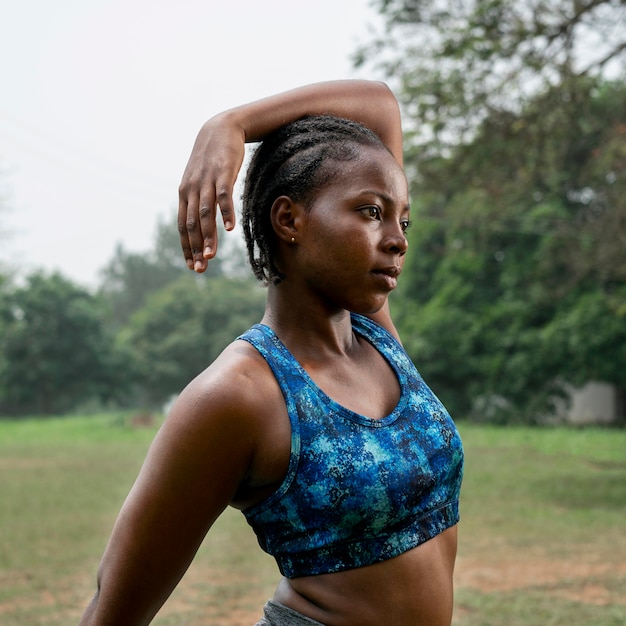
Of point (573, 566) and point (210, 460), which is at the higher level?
point (210, 460)

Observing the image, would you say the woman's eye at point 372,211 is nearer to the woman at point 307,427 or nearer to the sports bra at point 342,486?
the woman at point 307,427

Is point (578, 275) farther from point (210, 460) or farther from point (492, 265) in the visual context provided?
point (492, 265)

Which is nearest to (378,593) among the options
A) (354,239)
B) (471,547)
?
(354,239)

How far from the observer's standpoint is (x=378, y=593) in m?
1.43

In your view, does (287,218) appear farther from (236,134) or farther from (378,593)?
(378,593)

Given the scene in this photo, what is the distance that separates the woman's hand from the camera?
144 centimetres

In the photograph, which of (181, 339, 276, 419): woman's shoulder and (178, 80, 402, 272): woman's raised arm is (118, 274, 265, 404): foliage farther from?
(181, 339, 276, 419): woman's shoulder

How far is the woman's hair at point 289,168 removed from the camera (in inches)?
60.8

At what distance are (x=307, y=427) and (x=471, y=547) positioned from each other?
7.52m

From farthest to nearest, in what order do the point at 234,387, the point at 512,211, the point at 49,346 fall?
the point at 49,346, the point at 512,211, the point at 234,387

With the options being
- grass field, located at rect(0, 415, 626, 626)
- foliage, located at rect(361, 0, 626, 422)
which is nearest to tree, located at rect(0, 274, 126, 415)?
foliage, located at rect(361, 0, 626, 422)

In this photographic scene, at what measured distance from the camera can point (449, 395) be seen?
26.2m

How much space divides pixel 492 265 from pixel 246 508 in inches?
961

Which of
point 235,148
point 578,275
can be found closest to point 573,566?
point 578,275
